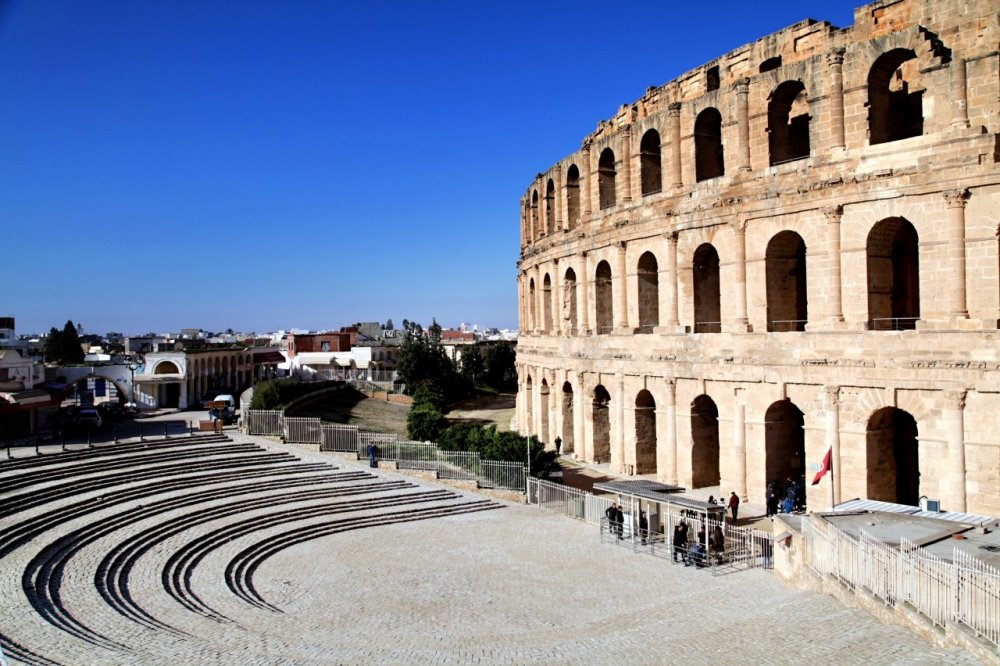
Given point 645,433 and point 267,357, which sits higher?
point 267,357

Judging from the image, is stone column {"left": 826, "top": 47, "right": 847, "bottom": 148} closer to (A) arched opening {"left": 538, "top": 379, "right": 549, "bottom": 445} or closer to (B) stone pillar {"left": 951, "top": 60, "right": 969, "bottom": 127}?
(B) stone pillar {"left": 951, "top": 60, "right": 969, "bottom": 127}

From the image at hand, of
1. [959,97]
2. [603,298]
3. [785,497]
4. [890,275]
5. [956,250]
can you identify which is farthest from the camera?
[603,298]

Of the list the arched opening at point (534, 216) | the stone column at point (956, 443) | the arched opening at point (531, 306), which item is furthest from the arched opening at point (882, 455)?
the arched opening at point (534, 216)

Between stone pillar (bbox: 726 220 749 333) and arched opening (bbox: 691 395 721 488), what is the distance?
3160 millimetres

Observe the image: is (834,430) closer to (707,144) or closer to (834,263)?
(834,263)

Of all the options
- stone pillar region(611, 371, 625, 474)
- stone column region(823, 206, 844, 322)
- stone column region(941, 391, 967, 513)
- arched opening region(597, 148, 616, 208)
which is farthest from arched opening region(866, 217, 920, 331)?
arched opening region(597, 148, 616, 208)

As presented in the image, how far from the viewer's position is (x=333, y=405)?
176ft

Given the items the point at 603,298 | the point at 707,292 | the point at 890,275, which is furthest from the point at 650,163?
the point at 890,275

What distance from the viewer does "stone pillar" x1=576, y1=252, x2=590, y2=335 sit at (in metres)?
32.9

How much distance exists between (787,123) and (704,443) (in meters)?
11.6

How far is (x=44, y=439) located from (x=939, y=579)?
28.5 m

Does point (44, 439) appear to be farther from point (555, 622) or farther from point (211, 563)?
point (555, 622)

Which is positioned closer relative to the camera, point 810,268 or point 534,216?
point 810,268

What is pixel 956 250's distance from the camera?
2097cm
